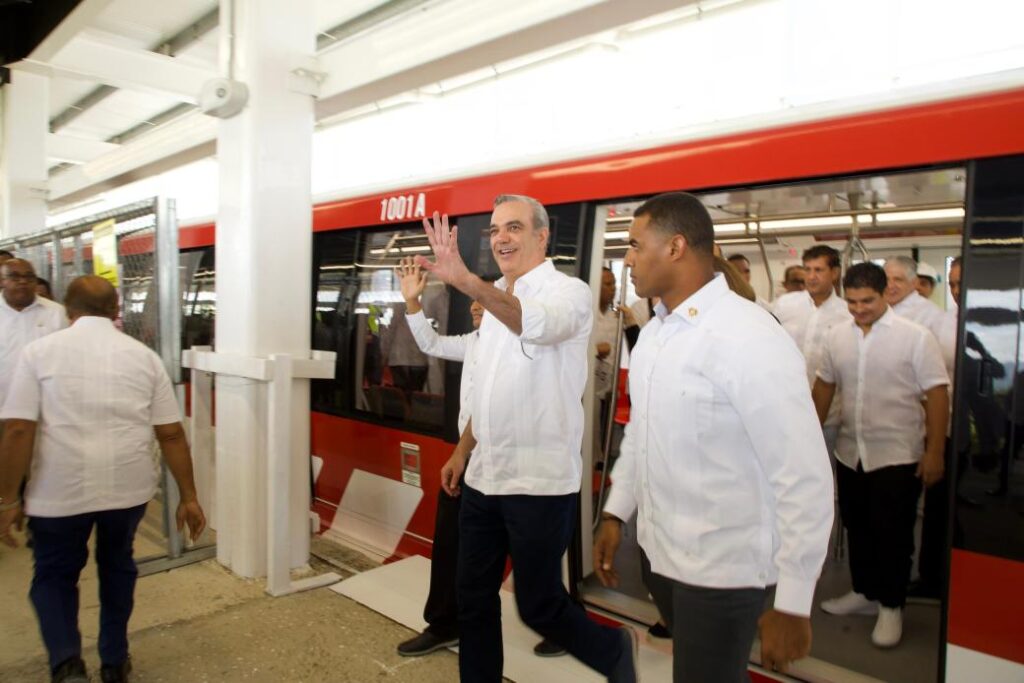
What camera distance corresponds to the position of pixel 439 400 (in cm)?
399

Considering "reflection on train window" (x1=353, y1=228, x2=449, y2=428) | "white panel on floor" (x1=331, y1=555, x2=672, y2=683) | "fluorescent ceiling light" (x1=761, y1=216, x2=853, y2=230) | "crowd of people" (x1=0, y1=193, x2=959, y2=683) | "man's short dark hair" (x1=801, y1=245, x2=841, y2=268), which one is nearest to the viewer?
"crowd of people" (x1=0, y1=193, x2=959, y2=683)

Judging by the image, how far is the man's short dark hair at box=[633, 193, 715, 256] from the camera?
69.2 inches

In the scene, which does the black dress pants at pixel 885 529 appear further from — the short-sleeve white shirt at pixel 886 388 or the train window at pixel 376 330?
the train window at pixel 376 330

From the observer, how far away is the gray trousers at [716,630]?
1.63m

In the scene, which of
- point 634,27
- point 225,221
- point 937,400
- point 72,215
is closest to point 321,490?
point 225,221

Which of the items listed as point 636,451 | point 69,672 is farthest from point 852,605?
point 69,672

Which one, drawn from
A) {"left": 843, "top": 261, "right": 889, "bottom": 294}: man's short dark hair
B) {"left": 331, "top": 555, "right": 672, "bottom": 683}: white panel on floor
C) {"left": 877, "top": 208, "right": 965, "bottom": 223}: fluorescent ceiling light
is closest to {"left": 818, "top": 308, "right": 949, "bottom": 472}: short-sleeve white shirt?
{"left": 843, "top": 261, "right": 889, "bottom": 294}: man's short dark hair

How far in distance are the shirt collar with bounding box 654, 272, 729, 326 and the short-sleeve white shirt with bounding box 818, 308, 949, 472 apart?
1.90 meters

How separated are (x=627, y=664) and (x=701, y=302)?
1343mm

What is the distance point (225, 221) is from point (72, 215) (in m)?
16.3

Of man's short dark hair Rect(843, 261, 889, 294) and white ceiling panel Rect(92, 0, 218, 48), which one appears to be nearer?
man's short dark hair Rect(843, 261, 889, 294)

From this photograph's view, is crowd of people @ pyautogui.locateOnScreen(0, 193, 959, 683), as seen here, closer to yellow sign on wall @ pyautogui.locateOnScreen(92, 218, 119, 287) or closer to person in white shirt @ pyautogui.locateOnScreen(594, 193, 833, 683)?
person in white shirt @ pyautogui.locateOnScreen(594, 193, 833, 683)

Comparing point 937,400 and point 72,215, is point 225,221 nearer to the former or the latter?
point 937,400

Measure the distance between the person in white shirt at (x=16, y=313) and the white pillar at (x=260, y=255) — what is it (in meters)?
1.40
